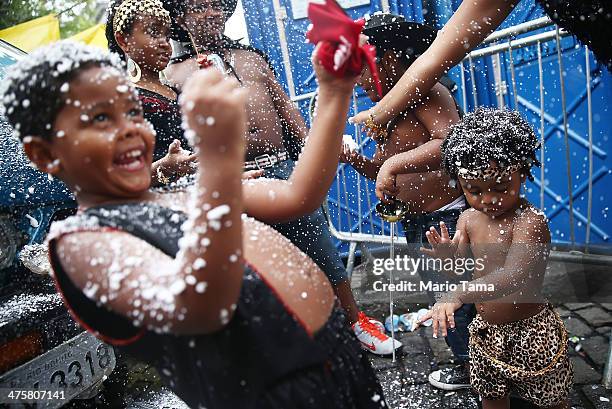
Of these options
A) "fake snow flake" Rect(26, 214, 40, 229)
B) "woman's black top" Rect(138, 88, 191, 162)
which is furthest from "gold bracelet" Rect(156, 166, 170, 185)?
"fake snow flake" Rect(26, 214, 40, 229)

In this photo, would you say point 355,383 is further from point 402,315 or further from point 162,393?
point 402,315

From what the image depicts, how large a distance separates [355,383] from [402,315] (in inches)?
115

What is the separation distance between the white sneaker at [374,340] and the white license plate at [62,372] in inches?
64.5

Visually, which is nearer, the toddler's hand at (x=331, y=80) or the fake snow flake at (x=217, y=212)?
the fake snow flake at (x=217, y=212)

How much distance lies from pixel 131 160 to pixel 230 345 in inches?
20.4

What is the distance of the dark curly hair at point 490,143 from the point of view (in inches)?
82.7

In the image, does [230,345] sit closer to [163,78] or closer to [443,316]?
[443,316]

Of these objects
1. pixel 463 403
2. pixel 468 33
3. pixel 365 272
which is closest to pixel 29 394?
pixel 463 403

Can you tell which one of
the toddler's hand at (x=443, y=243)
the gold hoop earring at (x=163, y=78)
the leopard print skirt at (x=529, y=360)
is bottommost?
the leopard print skirt at (x=529, y=360)

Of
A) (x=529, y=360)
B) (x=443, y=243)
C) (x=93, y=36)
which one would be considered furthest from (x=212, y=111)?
(x=93, y=36)

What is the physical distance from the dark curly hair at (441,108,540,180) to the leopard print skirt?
2.28ft

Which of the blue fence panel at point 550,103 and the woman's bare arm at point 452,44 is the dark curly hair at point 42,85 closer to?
the woman's bare arm at point 452,44

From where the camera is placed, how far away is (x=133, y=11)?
9.78 ft

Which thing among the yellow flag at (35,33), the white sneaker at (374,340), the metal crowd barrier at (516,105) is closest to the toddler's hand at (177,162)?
the white sneaker at (374,340)
